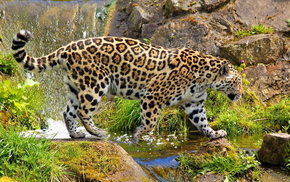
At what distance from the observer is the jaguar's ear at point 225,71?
8586 millimetres

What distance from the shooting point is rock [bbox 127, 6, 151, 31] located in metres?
15.1

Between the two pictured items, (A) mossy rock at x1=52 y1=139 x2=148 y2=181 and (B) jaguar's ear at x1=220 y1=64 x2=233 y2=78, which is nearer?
(A) mossy rock at x1=52 y1=139 x2=148 y2=181

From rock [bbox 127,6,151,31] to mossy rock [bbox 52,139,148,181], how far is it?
8.32 m

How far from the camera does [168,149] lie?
9.26 m

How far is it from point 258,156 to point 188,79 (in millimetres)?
1833

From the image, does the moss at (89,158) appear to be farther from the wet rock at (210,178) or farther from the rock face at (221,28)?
the rock face at (221,28)

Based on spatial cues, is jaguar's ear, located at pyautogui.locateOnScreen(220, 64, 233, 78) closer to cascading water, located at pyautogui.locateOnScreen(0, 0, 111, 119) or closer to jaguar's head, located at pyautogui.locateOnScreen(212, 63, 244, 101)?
jaguar's head, located at pyautogui.locateOnScreen(212, 63, 244, 101)

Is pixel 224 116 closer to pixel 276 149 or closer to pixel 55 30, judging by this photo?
pixel 276 149

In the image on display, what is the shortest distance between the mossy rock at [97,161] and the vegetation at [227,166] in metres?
1.04

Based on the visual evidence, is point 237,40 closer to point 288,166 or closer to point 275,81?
point 275,81

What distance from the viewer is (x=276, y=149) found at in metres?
7.84

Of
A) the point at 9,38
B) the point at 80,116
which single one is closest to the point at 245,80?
the point at 80,116

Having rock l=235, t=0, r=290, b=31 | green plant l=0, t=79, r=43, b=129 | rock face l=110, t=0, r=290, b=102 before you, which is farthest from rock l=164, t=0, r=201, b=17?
green plant l=0, t=79, r=43, b=129

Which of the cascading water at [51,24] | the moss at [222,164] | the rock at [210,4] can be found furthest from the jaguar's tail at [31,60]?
the rock at [210,4]
